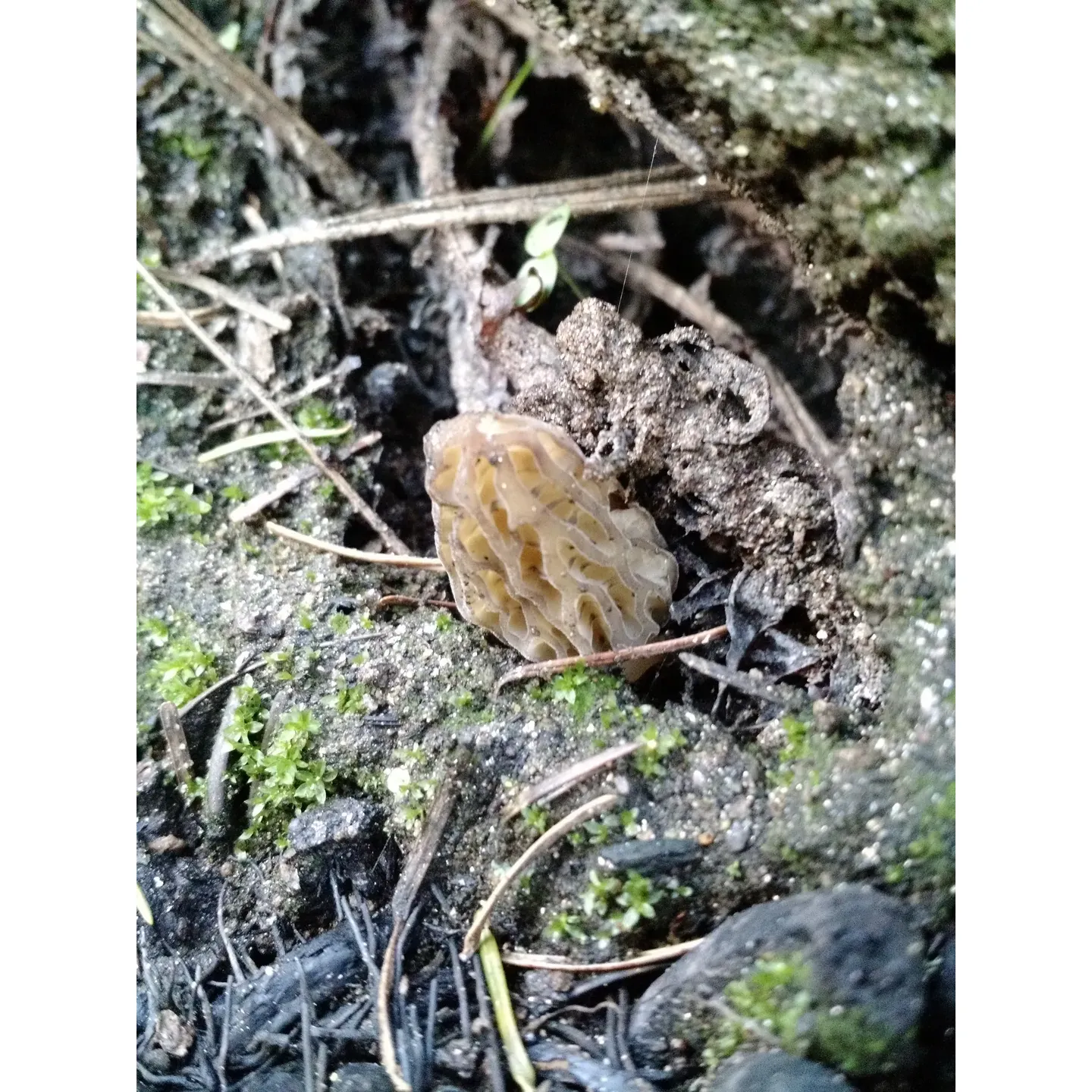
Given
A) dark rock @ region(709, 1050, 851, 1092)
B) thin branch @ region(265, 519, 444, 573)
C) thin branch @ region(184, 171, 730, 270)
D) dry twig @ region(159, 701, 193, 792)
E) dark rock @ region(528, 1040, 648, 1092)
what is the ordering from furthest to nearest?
thin branch @ region(184, 171, 730, 270) → thin branch @ region(265, 519, 444, 573) → dry twig @ region(159, 701, 193, 792) → dark rock @ region(528, 1040, 648, 1092) → dark rock @ region(709, 1050, 851, 1092)

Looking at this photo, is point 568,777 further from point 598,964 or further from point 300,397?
point 300,397

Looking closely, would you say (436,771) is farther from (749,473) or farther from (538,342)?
(538,342)

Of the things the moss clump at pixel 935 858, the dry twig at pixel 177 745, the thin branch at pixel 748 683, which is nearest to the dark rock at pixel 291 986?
the dry twig at pixel 177 745

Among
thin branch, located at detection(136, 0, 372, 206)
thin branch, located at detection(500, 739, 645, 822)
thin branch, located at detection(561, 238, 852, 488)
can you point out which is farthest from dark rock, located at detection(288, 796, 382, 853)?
thin branch, located at detection(136, 0, 372, 206)

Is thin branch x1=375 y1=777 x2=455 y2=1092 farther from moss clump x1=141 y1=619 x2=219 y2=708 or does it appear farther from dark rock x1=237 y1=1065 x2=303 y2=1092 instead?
moss clump x1=141 y1=619 x2=219 y2=708

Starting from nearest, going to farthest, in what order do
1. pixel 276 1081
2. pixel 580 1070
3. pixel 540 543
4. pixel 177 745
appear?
pixel 580 1070 < pixel 276 1081 < pixel 540 543 < pixel 177 745

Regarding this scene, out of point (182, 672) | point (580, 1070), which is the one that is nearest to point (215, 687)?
point (182, 672)
